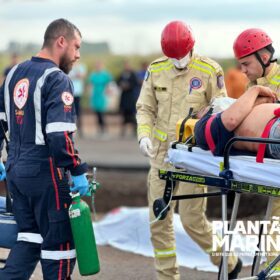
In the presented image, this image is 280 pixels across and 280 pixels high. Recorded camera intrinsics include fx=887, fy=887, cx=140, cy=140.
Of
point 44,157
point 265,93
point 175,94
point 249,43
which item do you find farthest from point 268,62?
point 44,157

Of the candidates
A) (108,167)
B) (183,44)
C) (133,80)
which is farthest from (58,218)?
(133,80)

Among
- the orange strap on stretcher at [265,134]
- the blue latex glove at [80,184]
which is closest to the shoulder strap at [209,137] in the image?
the orange strap on stretcher at [265,134]

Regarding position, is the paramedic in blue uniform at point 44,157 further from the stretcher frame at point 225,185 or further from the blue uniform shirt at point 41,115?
Answer: the stretcher frame at point 225,185

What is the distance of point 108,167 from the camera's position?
44.8 ft

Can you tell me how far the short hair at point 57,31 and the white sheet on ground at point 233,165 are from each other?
988 millimetres

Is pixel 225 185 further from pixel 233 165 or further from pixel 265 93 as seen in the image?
pixel 265 93

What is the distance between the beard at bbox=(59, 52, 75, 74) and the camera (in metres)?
5.66

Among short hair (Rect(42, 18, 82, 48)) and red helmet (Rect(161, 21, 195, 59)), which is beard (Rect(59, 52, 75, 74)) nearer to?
short hair (Rect(42, 18, 82, 48))

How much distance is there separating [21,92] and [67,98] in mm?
331

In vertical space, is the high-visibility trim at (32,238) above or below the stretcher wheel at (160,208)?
below

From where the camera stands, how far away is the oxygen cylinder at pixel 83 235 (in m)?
5.40

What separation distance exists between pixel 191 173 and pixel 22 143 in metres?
1.07

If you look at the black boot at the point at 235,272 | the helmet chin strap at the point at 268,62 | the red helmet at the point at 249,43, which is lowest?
the black boot at the point at 235,272

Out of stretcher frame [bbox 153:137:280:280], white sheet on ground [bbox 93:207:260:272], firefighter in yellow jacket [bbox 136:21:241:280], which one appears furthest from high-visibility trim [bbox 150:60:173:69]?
white sheet on ground [bbox 93:207:260:272]
